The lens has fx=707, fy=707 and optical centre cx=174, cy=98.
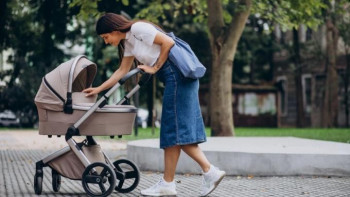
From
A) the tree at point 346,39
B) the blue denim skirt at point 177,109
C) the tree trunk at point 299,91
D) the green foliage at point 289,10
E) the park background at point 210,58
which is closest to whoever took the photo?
the blue denim skirt at point 177,109

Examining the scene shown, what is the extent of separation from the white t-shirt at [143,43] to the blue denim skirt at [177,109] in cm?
15

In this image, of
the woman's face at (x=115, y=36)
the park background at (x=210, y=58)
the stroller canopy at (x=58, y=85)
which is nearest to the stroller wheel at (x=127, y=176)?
the stroller canopy at (x=58, y=85)

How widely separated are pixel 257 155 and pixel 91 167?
2.92 meters

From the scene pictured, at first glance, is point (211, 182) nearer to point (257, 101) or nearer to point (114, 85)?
point (114, 85)

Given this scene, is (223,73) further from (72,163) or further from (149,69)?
(149,69)

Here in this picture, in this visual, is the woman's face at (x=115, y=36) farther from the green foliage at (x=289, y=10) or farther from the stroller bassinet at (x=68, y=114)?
the green foliage at (x=289, y=10)

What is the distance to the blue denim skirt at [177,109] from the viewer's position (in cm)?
653

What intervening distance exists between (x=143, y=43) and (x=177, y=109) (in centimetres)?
69

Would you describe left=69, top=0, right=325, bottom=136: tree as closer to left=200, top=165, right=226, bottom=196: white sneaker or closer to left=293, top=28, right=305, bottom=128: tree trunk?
left=200, top=165, right=226, bottom=196: white sneaker

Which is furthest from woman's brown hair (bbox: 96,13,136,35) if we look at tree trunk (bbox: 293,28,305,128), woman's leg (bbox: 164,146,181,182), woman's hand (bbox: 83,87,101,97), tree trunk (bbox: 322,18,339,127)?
tree trunk (bbox: 293,28,305,128)

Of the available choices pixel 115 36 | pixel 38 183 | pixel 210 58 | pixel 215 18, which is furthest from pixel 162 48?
pixel 210 58

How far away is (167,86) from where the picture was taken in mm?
6570

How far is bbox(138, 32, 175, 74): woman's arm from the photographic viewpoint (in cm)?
644

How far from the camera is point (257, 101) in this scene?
4022cm
